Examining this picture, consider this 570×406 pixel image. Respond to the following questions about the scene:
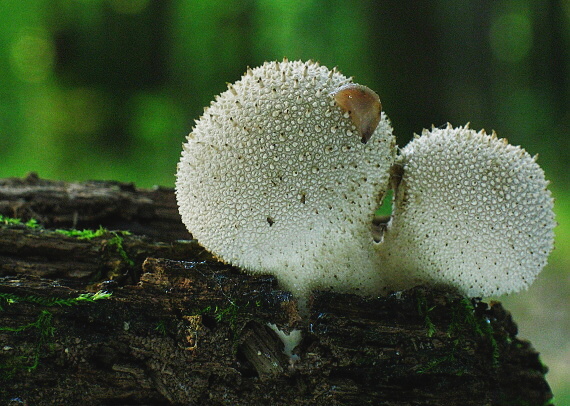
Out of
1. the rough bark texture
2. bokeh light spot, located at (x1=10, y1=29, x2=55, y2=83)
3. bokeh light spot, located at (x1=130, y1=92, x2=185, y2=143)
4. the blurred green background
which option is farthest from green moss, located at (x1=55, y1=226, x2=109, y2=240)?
bokeh light spot, located at (x1=10, y1=29, x2=55, y2=83)

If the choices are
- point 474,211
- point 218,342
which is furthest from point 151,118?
point 474,211

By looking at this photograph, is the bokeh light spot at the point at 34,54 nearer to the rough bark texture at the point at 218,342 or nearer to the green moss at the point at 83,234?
the green moss at the point at 83,234

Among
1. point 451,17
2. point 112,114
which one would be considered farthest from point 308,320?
A: point 112,114

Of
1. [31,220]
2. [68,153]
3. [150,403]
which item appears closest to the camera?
[150,403]

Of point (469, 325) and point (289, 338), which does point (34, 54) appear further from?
point (469, 325)

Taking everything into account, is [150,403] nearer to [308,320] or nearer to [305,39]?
[308,320]

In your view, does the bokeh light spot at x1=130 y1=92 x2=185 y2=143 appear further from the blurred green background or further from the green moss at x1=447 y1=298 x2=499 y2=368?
the green moss at x1=447 y1=298 x2=499 y2=368

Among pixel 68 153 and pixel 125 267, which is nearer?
pixel 125 267
